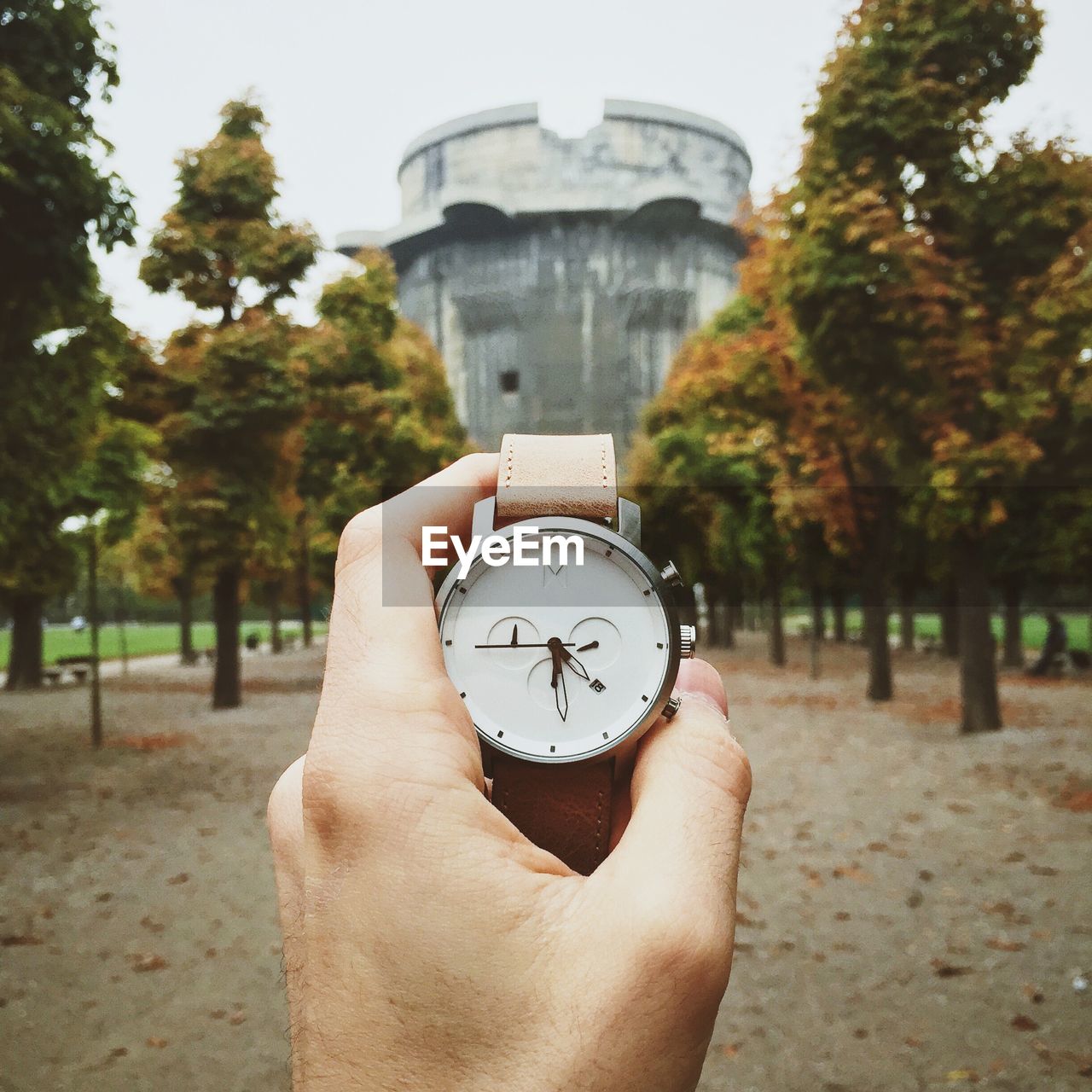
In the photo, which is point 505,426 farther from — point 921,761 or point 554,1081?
point 554,1081

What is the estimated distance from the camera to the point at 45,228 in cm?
1002

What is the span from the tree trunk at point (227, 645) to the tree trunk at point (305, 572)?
11.5 meters

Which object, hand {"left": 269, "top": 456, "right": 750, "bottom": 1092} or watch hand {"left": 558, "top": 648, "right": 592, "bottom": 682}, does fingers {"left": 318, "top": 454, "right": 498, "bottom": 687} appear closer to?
hand {"left": 269, "top": 456, "right": 750, "bottom": 1092}

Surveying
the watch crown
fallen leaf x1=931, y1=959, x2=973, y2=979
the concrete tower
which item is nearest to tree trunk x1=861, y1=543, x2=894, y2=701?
fallen leaf x1=931, y1=959, x2=973, y2=979

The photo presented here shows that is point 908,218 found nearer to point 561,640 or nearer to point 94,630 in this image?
point 94,630

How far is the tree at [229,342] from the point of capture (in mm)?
20750

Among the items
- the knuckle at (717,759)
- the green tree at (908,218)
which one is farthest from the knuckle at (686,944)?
the green tree at (908,218)

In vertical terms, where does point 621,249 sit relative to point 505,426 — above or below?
above

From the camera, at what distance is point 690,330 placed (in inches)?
2608

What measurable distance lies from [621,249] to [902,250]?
53840 millimetres

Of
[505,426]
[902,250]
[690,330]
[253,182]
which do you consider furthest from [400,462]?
[690,330]

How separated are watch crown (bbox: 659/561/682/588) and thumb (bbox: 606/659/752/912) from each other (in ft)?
0.81

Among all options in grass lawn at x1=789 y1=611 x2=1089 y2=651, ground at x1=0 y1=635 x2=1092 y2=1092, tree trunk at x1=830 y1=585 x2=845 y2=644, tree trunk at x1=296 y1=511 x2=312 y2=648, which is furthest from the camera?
tree trunk at x1=830 y1=585 x2=845 y2=644

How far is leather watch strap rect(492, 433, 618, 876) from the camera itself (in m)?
1.85
